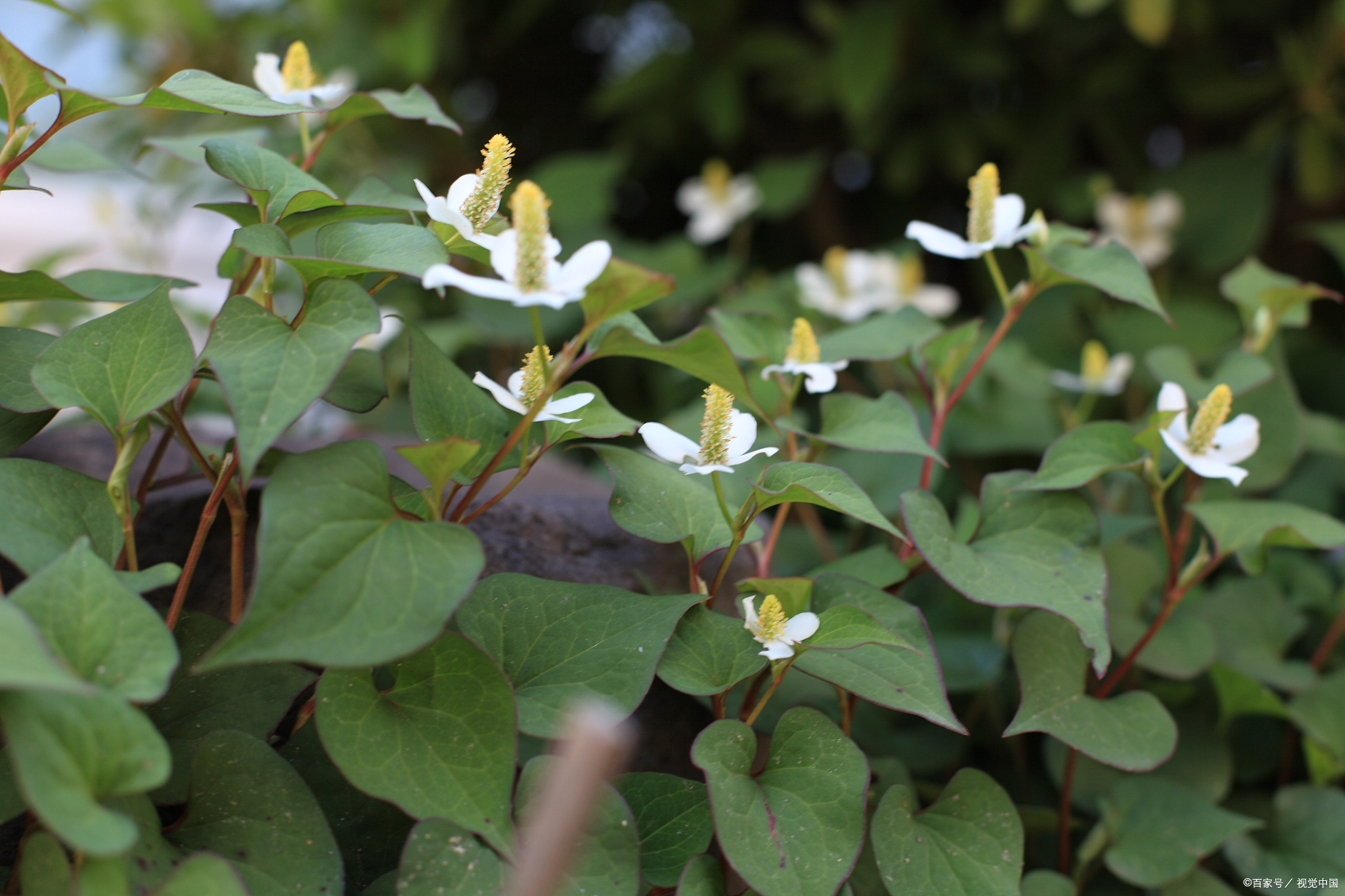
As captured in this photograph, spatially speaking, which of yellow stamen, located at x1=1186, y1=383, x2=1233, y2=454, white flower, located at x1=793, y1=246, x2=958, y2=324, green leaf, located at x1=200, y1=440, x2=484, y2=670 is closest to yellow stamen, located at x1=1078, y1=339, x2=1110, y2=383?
white flower, located at x1=793, y1=246, x2=958, y2=324

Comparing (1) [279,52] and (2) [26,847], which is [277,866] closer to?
(2) [26,847]

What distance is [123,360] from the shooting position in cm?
46

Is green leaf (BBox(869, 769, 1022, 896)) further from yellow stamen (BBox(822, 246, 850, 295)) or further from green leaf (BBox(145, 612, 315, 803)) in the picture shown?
yellow stamen (BBox(822, 246, 850, 295))

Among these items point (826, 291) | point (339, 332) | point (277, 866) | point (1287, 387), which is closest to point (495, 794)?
point (277, 866)

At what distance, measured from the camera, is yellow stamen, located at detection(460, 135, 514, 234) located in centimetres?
47

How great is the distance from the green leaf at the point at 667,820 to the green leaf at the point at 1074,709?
0.59 feet

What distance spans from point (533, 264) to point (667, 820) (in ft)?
0.95

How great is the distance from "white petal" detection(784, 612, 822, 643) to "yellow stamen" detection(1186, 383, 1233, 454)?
1.08 ft

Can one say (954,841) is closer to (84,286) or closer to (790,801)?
(790,801)

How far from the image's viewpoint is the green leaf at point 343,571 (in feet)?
1.09

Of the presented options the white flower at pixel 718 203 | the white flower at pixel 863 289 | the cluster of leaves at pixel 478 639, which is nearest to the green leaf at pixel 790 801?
the cluster of leaves at pixel 478 639

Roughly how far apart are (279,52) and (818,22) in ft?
3.62

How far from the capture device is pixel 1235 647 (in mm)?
769

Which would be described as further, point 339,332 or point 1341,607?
point 1341,607
